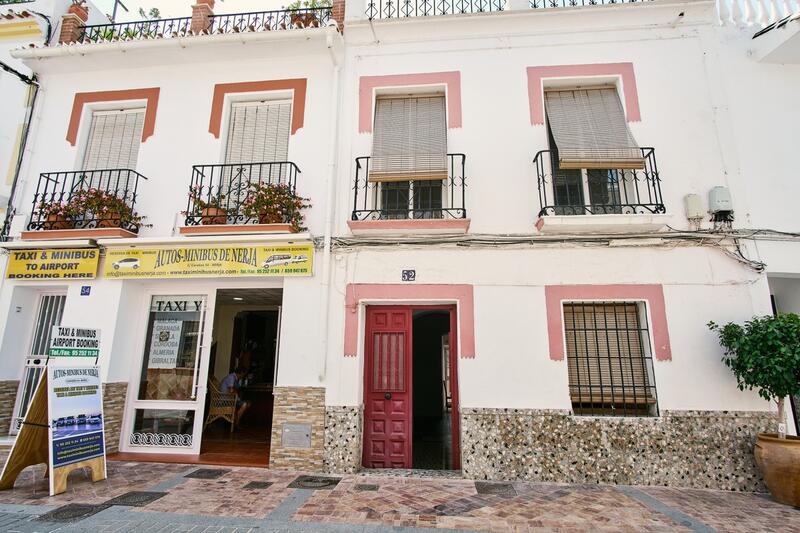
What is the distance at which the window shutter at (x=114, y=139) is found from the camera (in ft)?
24.2

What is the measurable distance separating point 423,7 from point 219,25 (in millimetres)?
3787

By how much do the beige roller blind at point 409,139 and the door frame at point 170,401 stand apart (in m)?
3.56

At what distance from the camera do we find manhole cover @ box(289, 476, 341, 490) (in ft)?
16.7

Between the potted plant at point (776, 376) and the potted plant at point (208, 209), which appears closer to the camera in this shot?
the potted plant at point (776, 376)

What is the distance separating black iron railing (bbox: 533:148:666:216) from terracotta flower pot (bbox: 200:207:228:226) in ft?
16.2

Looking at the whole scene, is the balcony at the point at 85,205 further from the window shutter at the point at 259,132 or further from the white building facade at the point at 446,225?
the window shutter at the point at 259,132

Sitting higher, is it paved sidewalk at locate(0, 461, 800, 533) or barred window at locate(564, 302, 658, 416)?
barred window at locate(564, 302, 658, 416)

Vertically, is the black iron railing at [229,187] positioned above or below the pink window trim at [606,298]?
above

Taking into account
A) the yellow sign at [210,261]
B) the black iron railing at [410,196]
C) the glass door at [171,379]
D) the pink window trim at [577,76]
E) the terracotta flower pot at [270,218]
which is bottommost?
the glass door at [171,379]

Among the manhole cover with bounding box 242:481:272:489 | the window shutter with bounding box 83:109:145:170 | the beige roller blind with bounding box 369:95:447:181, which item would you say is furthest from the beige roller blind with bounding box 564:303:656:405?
the window shutter with bounding box 83:109:145:170

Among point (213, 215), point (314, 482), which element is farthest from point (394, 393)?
point (213, 215)

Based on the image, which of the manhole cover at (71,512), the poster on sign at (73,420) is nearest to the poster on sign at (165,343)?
the poster on sign at (73,420)

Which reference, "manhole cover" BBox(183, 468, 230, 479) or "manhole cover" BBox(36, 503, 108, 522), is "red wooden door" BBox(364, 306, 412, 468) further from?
"manhole cover" BBox(36, 503, 108, 522)

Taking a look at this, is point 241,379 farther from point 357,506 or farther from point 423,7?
point 423,7
